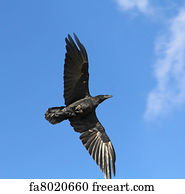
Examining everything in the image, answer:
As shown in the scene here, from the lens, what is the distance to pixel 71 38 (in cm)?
1402

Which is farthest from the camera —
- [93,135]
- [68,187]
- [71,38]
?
[93,135]

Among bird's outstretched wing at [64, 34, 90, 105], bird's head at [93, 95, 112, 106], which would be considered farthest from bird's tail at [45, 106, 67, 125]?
bird's head at [93, 95, 112, 106]

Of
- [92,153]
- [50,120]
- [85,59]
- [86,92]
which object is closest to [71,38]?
[85,59]

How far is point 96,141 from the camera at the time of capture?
1491cm

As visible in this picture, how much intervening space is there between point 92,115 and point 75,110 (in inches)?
38.7

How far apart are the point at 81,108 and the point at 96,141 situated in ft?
4.95

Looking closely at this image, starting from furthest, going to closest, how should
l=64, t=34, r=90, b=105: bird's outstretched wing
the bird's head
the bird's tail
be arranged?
the bird's head → the bird's tail → l=64, t=34, r=90, b=105: bird's outstretched wing

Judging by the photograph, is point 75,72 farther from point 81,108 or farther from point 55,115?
point 55,115

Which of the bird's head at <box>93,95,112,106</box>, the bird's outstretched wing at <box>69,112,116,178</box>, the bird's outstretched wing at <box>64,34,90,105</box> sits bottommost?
the bird's outstretched wing at <box>69,112,116,178</box>

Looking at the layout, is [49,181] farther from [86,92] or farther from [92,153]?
[86,92]

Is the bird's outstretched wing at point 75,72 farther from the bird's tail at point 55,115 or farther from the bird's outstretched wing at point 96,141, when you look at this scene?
the bird's outstretched wing at point 96,141

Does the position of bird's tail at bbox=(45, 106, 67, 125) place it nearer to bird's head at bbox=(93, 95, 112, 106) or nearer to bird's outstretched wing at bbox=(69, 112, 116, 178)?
bird's outstretched wing at bbox=(69, 112, 116, 178)

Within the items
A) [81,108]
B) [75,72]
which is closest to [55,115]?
[81,108]

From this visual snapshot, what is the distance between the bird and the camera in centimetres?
1409
